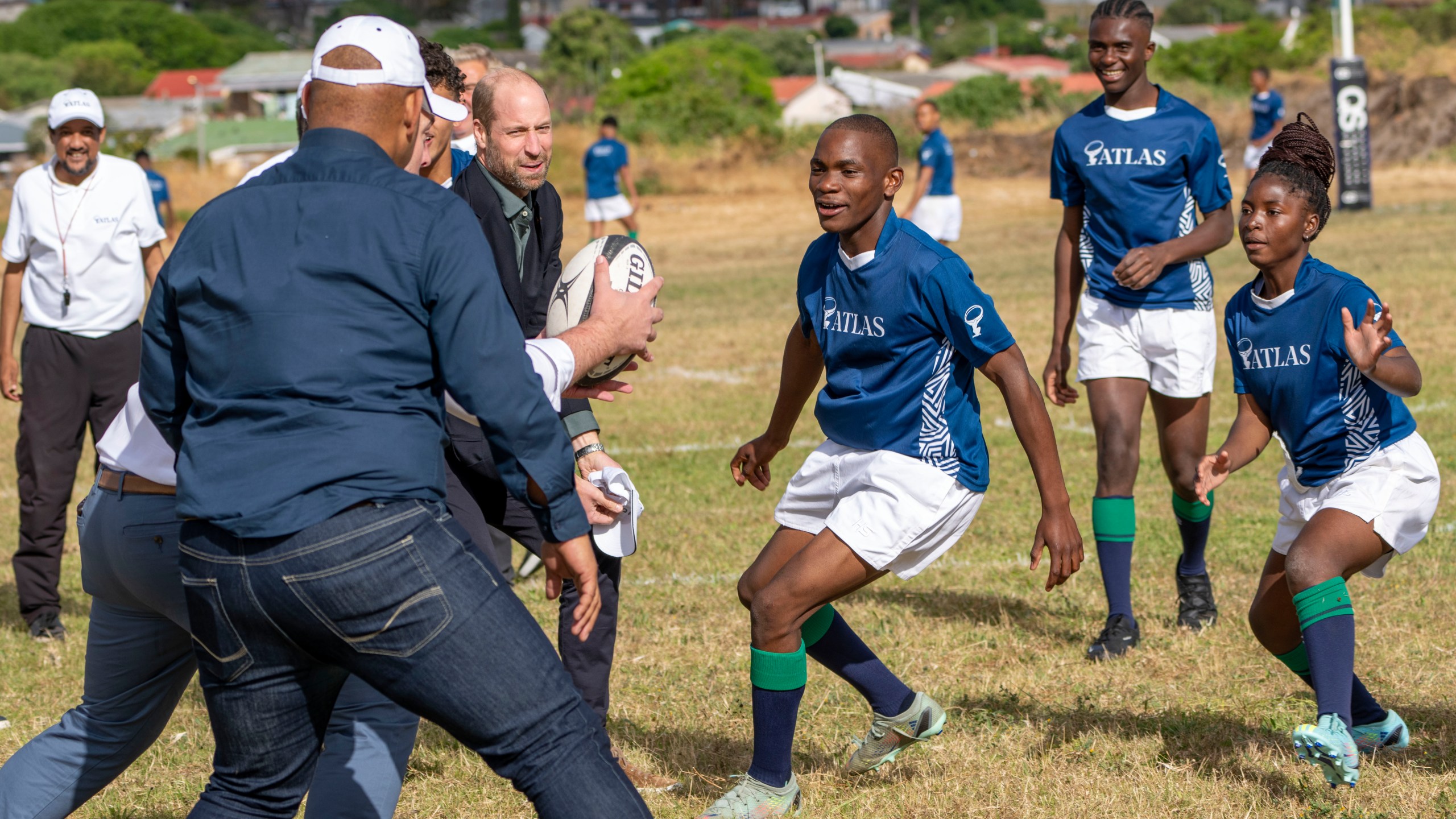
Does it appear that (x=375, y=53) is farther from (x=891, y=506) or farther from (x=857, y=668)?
(x=857, y=668)

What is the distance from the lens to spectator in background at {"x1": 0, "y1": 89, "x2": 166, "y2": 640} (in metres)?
6.51

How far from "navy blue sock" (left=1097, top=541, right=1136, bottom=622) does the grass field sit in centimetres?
19

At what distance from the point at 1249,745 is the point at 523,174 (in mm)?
2968

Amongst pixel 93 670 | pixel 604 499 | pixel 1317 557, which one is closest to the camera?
pixel 93 670

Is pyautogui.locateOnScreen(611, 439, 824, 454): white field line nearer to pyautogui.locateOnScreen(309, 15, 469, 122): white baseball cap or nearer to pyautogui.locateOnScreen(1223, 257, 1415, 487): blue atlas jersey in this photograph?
pyautogui.locateOnScreen(1223, 257, 1415, 487): blue atlas jersey

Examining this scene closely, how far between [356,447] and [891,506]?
1.90 meters

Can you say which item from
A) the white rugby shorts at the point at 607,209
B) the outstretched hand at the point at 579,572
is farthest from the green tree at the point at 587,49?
the outstretched hand at the point at 579,572

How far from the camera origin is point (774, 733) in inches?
169

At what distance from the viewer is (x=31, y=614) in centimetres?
659

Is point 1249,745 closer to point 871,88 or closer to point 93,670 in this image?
point 93,670

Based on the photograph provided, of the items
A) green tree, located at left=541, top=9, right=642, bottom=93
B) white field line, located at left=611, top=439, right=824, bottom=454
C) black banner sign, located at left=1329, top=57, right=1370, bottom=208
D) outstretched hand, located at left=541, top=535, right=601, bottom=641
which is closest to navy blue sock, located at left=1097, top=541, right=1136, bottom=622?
outstretched hand, located at left=541, top=535, right=601, bottom=641

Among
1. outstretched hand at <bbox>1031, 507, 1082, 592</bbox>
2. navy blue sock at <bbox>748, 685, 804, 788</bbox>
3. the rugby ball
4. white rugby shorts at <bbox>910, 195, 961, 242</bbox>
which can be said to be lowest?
white rugby shorts at <bbox>910, 195, 961, 242</bbox>

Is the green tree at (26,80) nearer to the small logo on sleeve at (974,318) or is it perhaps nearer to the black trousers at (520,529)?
the black trousers at (520,529)

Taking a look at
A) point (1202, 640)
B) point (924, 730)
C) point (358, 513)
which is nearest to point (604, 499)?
point (358, 513)
